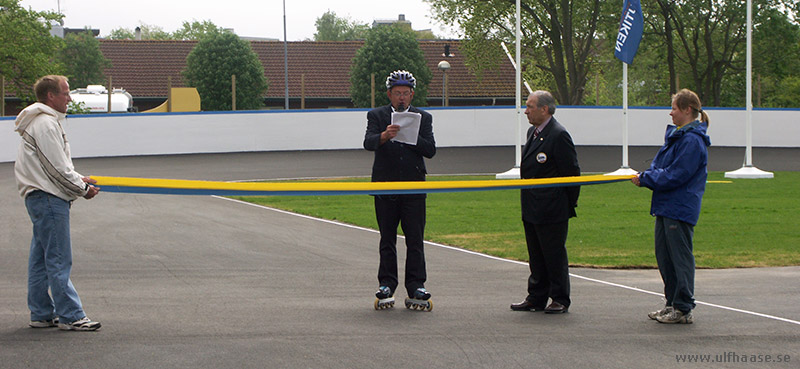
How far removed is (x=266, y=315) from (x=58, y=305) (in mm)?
1535

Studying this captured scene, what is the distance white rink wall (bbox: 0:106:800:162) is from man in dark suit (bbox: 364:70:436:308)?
73.4 ft

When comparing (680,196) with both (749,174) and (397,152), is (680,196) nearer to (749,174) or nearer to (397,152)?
(397,152)

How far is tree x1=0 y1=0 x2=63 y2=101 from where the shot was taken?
1678 inches

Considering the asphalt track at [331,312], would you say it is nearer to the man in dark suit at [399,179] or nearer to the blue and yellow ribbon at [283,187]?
the man in dark suit at [399,179]

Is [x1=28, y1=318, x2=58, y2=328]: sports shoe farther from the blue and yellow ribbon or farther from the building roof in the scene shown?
the building roof

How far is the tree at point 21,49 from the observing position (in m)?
42.6

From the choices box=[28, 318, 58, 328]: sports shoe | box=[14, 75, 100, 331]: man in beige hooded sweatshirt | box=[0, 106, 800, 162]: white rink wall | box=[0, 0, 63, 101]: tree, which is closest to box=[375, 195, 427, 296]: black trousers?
→ box=[14, 75, 100, 331]: man in beige hooded sweatshirt

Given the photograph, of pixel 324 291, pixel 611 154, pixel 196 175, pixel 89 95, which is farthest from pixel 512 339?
pixel 89 95

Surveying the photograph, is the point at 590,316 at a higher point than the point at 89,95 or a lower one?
lower

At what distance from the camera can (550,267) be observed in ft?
23.6

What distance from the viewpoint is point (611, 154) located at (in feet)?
101

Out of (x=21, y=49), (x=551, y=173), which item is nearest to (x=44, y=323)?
(x=551, y=173)

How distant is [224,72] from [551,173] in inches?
1670

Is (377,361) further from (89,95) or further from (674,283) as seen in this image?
(89,95)
